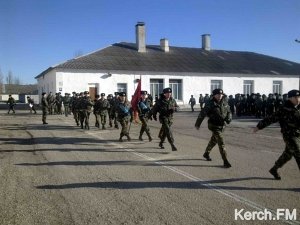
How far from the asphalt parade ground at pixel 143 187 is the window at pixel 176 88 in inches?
1109

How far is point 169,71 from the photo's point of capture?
1558 inches

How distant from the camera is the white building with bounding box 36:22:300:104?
36.5m

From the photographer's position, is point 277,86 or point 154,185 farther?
point 277,86

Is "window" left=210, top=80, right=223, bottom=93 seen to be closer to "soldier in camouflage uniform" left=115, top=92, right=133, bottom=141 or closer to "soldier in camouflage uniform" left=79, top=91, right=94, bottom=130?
"soldier in camouflage uniform" left=79, top=91, right=94, bottom=130

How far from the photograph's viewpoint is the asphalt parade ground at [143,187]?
5.60 m

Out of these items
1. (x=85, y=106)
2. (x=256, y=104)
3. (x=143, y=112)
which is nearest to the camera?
(x=143, y=112)

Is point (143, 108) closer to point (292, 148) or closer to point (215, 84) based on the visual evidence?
point (292, 148)

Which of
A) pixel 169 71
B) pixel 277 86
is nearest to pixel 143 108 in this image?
pixel 169 71

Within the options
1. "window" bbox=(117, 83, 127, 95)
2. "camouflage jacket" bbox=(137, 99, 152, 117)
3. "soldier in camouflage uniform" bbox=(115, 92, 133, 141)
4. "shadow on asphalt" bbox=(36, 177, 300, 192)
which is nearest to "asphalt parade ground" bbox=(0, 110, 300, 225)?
"shadow on asphalt" bbox=(36, 177, 300, 192)

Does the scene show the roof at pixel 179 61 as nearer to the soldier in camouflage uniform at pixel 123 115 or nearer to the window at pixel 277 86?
the window at pixel 277 86

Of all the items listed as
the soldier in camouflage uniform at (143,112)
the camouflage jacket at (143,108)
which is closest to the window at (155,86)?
the soldier in camouflage uniform at (143,112)

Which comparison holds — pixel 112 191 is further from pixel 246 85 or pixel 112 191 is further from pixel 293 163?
pixel 246 85

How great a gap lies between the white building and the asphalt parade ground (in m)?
24.6

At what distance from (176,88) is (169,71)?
2.13 metres
